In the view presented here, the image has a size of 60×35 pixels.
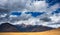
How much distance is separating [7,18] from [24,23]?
8.2 inches

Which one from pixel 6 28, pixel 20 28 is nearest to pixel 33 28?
pixel 20 28

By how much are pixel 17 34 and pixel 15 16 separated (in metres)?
0.21

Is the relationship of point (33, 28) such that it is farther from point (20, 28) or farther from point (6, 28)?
point (6, 28)

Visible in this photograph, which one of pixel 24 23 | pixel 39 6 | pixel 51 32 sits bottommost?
pixel 51 32

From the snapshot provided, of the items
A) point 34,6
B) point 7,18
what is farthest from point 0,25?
point 34,6

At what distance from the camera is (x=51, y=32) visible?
4.80 ft

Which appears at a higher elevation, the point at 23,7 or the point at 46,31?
the point at 23,7

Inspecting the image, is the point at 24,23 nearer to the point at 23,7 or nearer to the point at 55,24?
the point at 23,7

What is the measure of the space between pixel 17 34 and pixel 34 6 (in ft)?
1.26

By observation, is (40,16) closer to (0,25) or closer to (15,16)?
(15,16)

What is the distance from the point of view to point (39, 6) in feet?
4.82

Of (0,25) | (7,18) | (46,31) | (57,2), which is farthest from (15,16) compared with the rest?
(57,2)

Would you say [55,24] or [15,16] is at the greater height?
[15,16]

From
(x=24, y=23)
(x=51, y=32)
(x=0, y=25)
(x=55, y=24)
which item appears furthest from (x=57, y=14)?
(x=0, y=25)
